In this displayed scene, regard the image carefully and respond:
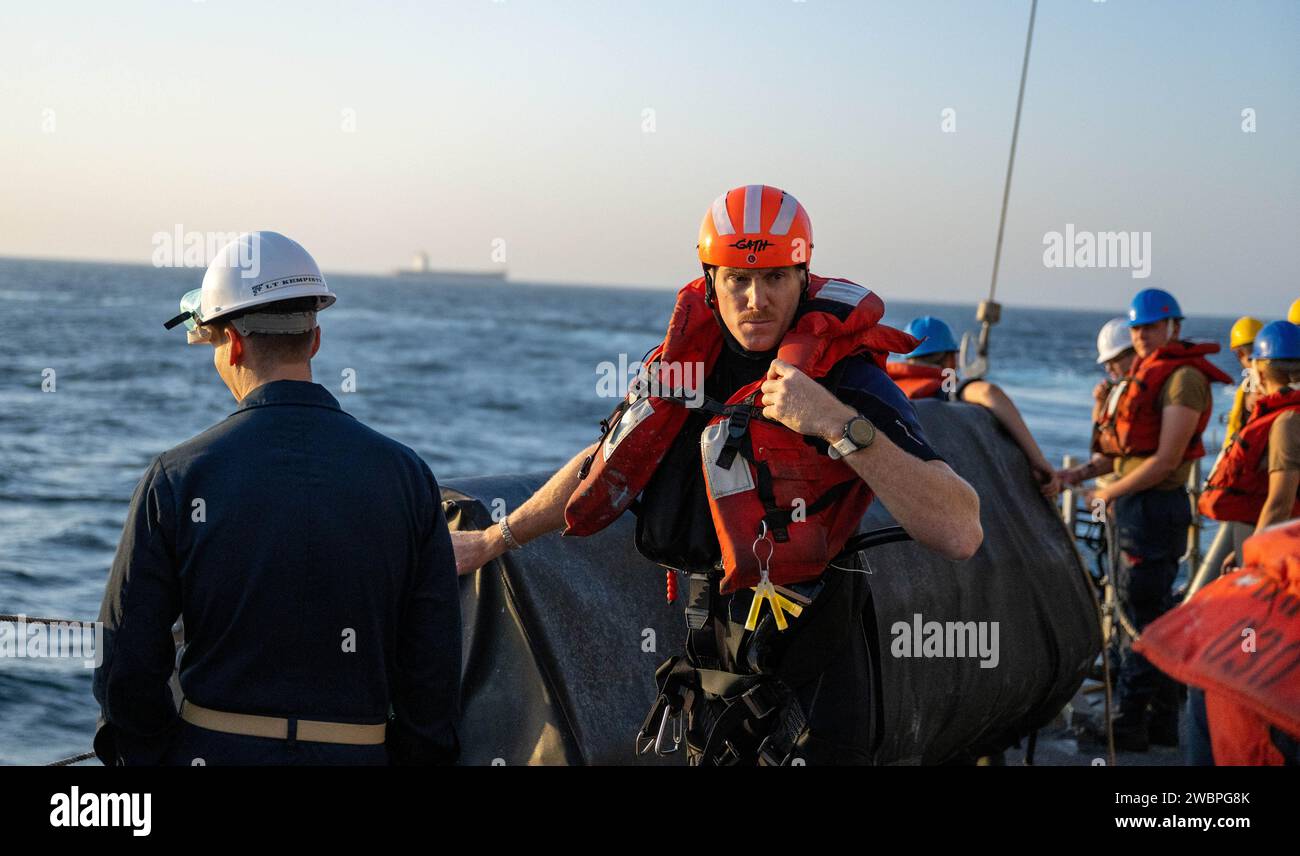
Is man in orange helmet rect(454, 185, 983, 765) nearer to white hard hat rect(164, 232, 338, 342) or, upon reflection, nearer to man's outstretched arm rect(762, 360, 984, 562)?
man's outstretched arm rect(762, 360, 984, 562)

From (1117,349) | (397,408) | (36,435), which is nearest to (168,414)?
(36,435)

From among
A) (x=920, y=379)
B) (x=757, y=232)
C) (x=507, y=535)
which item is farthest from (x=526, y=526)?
(x=920, y=379)

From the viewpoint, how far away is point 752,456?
13.0 ft

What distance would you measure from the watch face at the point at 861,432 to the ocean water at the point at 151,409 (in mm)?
2082

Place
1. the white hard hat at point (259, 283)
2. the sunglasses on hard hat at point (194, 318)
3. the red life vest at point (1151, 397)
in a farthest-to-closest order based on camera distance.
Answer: the red life vest at point (1151, 397), the sunglasses on hard hat at point (194, 318), the white hard hat at point (259, 283)

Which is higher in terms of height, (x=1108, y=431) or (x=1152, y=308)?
(x=1152, y=308)

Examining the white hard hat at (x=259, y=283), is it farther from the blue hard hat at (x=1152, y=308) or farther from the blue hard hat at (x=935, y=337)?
the blue hard hat at (x=1152, y=308)

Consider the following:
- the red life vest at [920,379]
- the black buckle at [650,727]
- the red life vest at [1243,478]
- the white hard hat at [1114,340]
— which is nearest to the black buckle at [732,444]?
the black buckle at [650,727]

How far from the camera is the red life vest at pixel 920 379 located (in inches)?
299

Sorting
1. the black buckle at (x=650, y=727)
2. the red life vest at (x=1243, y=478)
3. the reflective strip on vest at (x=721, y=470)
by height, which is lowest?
the black buckle at (x=650, y=727)

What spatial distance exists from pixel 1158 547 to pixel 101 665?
710 centimetres

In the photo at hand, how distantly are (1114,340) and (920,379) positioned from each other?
264cm

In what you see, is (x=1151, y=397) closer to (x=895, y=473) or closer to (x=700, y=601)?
(x=700, y=601)
